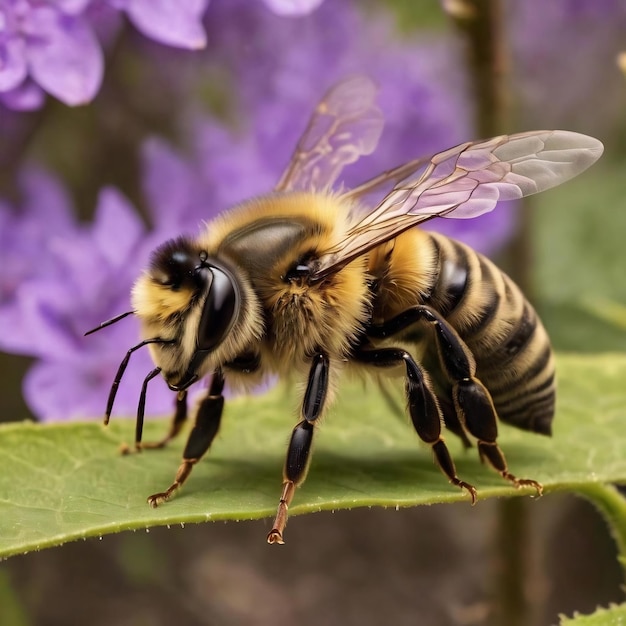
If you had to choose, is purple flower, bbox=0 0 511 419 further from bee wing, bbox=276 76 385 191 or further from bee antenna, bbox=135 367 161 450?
bee antenna, bbox=135 367 161 450

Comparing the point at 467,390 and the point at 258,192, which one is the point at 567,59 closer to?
the point at 258,192

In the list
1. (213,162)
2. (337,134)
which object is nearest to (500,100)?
(337,134)

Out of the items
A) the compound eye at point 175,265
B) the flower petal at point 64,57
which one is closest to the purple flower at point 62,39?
the flower petal at point 64,57

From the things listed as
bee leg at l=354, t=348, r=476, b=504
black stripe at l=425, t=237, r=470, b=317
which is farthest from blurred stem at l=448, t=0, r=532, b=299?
bee leg at l=354, t=348, r=476, b=504

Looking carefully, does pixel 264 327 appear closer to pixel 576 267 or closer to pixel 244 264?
pixel 244 264

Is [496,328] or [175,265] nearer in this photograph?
[175,265]
